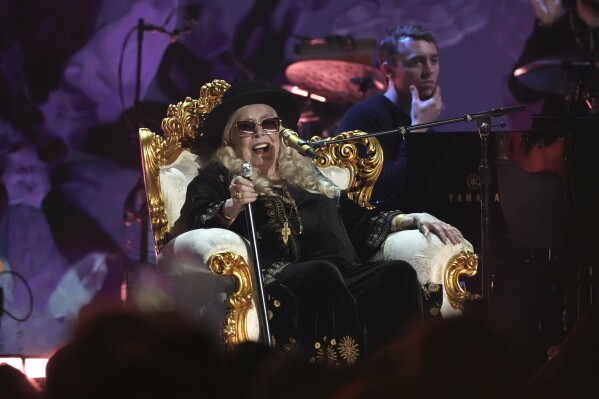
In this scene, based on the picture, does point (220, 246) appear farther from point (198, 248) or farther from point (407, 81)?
point (407, 81)

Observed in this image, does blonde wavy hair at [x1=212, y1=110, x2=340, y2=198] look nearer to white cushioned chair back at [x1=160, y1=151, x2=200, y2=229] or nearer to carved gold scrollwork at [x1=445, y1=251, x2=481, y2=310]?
white cushioned chair back at [x1=160, y1=151, x2=200, y2=229]

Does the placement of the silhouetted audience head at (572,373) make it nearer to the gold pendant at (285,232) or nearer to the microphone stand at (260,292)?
the microphone stand at (260,292)

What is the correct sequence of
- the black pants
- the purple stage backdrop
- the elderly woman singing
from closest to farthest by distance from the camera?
1. the elderly woman singing
2. the black pants
3. the purple stage backdrop

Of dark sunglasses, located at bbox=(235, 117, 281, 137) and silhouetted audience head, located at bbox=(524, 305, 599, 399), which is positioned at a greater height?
dark sunglasses, located at bbox=(235, 117, 281, 137)

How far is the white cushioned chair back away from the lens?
4.45 m

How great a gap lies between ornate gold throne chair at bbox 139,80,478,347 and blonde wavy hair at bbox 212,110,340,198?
0.20 meters

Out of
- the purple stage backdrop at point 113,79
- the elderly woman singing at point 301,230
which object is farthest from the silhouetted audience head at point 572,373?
the purple stage backdrop at point 113,79

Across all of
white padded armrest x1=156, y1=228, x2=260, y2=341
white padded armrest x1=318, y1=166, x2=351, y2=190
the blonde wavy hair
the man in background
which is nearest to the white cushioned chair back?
the blonde wavy hair

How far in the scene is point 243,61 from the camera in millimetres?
7090

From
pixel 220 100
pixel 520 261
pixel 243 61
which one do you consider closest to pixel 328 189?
pixel 220 100

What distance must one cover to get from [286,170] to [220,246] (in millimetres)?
832

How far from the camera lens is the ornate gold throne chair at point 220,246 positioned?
3.79m

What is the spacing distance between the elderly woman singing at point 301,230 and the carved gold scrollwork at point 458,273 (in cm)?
8

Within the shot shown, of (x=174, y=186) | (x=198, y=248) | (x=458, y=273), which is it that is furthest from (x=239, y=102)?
(x=458, y=273)
